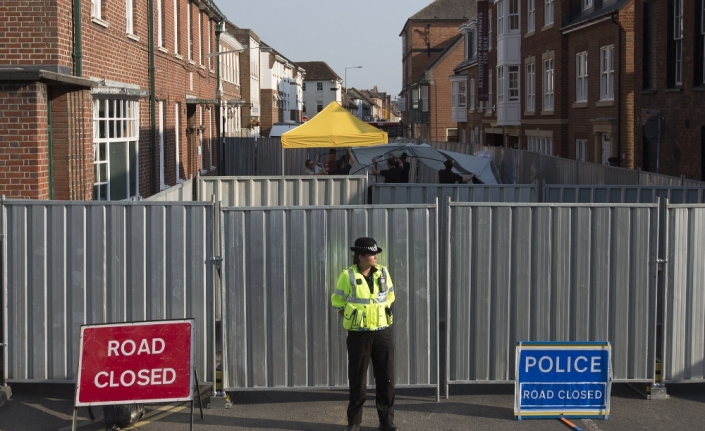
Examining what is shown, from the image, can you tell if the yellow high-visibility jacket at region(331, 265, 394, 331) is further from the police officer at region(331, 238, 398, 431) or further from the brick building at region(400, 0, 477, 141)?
the brick building at region(400, 0, 477, 141)

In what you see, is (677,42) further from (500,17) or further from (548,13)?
(500,17)

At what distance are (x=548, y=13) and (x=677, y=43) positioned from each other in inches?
549

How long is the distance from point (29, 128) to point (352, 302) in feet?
22.8

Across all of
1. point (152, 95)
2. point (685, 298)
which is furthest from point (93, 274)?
point (152, 95)

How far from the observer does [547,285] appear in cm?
837

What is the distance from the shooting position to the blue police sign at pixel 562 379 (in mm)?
Result: 7859

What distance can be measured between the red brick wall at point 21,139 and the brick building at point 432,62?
60.5 m

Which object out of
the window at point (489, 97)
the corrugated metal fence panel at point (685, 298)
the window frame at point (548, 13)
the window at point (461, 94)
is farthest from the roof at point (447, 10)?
the corrugated metal fence panel at point (685, 298)

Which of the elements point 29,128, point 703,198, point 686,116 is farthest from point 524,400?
point 686,116

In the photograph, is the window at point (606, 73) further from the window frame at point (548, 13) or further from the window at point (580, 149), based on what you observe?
the window frame at point (548, 13)

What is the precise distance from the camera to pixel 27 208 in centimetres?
827

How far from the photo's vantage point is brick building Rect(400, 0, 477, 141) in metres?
74.4

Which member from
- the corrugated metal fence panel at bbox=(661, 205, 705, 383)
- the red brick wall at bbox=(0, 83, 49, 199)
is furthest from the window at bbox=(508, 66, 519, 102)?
the corrugated metal fence panel at bbox=(661, 205, 705, 383)

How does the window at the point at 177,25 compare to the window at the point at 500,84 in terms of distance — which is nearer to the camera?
the window at the point at 177,25
